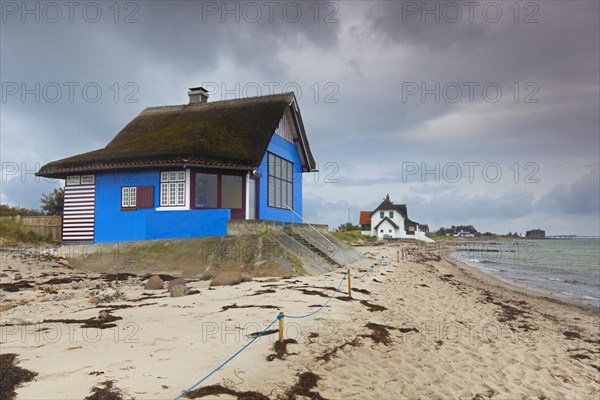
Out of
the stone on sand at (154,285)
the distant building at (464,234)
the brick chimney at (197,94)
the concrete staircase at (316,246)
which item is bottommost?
the distant building at (464,234)

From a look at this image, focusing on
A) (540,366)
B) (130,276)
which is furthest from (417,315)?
(130,276)

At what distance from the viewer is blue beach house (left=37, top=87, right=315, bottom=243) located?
643 inches

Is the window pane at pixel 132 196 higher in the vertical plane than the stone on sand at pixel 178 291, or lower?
higher

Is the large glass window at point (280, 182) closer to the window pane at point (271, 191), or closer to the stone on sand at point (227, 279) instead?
the window pane at point (271, 191)

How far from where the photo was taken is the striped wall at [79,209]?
18.3 m

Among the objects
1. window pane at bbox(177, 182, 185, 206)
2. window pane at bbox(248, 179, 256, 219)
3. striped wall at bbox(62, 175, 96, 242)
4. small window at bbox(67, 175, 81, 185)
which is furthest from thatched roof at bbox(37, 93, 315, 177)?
window pane at bbox(248, 179, 256, 219)

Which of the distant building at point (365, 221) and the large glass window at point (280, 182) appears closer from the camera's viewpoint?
the large glass window at point (280, 182)

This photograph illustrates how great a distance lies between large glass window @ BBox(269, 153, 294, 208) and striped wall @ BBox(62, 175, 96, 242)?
853cm

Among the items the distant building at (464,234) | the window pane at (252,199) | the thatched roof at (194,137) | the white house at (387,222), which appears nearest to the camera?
the thatched roof at (194,137)

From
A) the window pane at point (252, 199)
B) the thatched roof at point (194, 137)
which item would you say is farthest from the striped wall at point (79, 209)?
the window pane at point (252, 199)

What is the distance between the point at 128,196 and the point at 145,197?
3.48 ft

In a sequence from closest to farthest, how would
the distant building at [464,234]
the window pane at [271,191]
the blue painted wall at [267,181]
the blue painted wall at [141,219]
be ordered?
the blue painted wall at [141,219] < the blue painted wall at [267,181] < the window pane at [271,191] < the distant building at [464,234]

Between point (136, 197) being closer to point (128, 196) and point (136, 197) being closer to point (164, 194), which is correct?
point (128, 196)

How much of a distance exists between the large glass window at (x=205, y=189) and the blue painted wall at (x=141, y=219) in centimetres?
188
